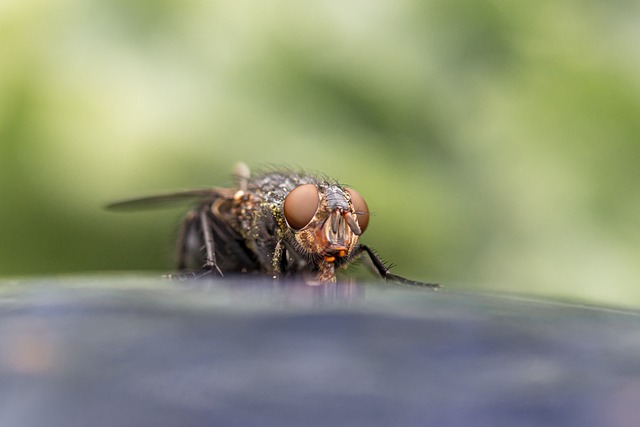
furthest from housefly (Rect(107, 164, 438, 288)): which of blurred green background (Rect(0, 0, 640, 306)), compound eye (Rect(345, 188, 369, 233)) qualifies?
blurred green background (Rect(0, 0, 640, 306))

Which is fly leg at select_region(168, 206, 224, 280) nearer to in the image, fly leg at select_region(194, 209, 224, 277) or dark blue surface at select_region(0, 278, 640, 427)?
fly leg at select_region(194, 209, 224, 277)

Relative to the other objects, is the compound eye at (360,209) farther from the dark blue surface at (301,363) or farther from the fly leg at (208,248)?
the dark blue surface at (301,363)

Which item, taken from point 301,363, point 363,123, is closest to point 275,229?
point 301,363

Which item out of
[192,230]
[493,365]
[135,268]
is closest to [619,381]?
[493,365]

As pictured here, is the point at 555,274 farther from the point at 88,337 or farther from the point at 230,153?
the point at 88,337

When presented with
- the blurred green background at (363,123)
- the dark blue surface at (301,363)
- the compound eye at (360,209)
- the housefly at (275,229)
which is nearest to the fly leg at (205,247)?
the housefly at (275,229)

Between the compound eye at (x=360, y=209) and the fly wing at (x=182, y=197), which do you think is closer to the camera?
the compound eye at (x=360, y=209)

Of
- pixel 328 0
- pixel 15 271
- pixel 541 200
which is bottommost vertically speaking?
pixel 15 271
